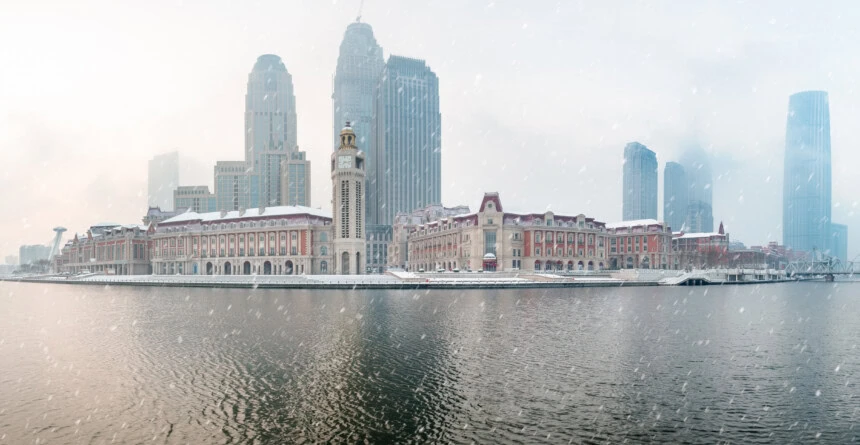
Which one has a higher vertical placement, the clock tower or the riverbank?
the clock tower

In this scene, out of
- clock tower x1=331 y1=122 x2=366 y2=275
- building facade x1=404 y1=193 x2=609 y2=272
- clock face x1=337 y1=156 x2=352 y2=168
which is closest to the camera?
clock face x1=337 y1=156 x2=352 y2=168

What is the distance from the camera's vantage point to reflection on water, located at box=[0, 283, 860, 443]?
2122cm

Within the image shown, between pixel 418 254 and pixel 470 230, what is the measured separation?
132ft

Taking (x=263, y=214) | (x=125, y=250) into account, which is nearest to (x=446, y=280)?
(x=263, y=214)

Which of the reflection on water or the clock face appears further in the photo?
the clock face

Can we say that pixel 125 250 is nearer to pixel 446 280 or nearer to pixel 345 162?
pixel 345 162

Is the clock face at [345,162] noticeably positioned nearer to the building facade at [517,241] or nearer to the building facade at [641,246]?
the building facade at [517,241]

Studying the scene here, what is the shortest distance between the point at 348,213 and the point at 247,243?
37.5m

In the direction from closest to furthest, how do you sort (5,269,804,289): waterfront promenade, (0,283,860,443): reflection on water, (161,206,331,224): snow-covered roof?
(0,283,860,443): reflection on water, (5,269,804,289): waterfront promenade, (161,206,331,224): snow-covered roof

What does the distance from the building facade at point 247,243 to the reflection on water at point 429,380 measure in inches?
3824

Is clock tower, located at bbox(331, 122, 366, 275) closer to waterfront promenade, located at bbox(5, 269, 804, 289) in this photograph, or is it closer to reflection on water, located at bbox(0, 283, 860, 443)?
waterfront promenade, located at bbox(5, 269, 804, 289)

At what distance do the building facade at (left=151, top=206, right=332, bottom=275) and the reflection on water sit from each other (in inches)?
3824

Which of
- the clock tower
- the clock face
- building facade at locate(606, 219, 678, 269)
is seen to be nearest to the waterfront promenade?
the clock tower

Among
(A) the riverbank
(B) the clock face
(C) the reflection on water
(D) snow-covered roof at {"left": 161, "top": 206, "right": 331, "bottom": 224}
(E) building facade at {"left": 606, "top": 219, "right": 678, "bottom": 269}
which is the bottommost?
(A) the riverbank
